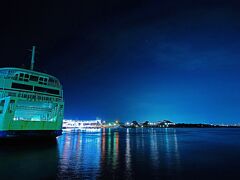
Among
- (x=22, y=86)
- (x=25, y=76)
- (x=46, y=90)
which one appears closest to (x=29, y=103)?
(x=22, y=86)

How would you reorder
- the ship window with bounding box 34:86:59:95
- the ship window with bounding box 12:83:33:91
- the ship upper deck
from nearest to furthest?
the ship window with bounding box 12:83:33:91 → the ship upper deck → the ship window with bounding box 34:86:59:95

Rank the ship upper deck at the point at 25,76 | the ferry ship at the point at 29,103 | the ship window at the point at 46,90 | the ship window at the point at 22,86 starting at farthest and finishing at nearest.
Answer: the ship window at the point at 46,90, the ship upper deck at the point at 25,76, the ship window at the point at 22,86, the ferry ship at the point at 29,103

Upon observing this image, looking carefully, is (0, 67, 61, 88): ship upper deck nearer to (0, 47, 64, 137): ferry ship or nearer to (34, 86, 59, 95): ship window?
(0, 47, 64, 137): ferry ship

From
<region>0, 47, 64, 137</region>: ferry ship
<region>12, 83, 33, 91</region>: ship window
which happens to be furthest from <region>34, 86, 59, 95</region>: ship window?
<region>12, 83, 33, 91</region>: ship window

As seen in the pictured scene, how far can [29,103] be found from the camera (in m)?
42.4

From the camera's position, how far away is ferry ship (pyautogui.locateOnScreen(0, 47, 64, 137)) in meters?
37.5

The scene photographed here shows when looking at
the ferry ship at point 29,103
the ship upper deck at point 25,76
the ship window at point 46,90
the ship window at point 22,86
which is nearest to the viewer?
the ferry ship at point 29,103

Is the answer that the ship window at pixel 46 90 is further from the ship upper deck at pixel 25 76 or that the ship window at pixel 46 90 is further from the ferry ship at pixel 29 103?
the ship upper deck at pixel 25 76

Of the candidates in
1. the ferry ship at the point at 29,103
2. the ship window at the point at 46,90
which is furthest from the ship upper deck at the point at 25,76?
the ship window at the point at 46,90

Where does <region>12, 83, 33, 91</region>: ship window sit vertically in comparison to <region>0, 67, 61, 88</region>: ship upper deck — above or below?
below

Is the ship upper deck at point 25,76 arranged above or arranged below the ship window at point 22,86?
above

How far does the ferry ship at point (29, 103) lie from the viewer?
3747 centimetres

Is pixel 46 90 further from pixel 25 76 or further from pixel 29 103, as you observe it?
pixel 25 76

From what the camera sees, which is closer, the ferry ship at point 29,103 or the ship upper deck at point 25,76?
the ferry ship at point 29,103
